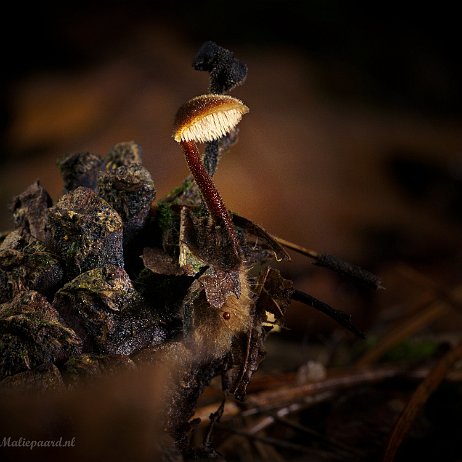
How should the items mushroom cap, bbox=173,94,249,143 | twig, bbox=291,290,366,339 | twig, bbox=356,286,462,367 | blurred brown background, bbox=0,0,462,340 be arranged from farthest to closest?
blurred brown background, bbox=0,0,462,340, twig, bbox=356,286,462,367, twig, bbox=291,290,366,339, mushroom cap, bbox=173,94,249,143

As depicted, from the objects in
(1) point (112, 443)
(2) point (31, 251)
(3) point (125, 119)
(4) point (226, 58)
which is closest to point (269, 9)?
(3) point (125, 119)

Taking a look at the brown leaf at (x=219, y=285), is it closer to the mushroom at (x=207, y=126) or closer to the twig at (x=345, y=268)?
the mushroom at (x=207, y=126)

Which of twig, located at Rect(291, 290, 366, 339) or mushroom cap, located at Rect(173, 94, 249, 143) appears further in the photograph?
twig, located at Rect(291, 290, 366, 339)

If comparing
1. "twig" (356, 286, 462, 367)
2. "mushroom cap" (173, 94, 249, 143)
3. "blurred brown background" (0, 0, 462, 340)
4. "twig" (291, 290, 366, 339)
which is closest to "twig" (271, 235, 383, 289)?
"twig" (291, 290, 366, 339)

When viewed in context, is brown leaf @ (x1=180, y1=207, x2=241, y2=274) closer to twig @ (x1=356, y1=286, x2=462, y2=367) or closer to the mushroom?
the mushroom

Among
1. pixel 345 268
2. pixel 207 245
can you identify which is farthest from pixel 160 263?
pixel 345 268

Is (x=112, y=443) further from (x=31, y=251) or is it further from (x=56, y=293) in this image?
(x=31, y=251)
